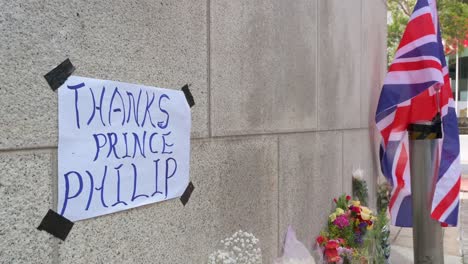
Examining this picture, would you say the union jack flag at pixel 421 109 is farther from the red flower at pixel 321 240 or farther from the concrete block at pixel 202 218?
the concrete block at pixel 202 218

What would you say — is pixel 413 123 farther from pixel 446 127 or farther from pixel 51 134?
pixel 51 134

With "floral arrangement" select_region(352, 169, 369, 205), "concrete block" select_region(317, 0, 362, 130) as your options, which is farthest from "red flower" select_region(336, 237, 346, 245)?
"floral arrangement" select_region(352, 169, 369, 205)

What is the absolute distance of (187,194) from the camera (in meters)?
2.23

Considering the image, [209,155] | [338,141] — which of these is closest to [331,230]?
[338,141]

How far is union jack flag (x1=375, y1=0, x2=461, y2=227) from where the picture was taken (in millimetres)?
4746

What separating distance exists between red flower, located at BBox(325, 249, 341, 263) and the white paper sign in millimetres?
1990

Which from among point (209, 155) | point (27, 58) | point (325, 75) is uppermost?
point (325, 75)

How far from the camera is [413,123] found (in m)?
5.07

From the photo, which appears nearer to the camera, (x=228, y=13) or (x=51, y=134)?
(x=51, y=134)

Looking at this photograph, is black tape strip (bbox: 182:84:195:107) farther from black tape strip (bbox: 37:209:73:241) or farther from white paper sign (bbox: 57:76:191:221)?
black tape strip (bbox: 37:209:73:241)

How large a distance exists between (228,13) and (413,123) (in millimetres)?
3215

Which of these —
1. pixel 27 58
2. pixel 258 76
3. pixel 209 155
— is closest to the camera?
pixel 27 58

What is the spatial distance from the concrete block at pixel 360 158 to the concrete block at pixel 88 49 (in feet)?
10.0

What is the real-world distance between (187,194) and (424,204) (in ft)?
11.3
